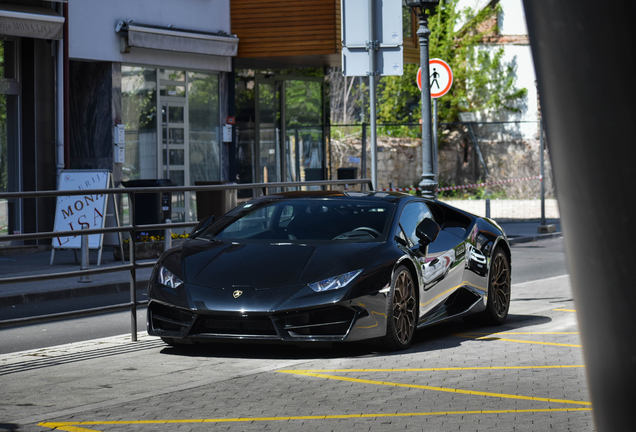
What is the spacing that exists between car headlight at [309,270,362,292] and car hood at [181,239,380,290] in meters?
0.04

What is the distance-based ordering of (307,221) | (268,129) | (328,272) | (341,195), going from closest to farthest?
(328,272) → (307,221) → (341,195) → (268,129)

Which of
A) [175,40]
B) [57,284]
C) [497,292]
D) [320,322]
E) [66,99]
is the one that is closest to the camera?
[320,322]

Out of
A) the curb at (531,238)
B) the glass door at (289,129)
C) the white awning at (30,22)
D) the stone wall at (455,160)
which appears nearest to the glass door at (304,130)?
the glass door at (289,129)

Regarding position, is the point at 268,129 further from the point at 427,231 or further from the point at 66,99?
the point at 427,231

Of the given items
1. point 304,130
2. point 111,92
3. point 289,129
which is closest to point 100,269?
point 111,92

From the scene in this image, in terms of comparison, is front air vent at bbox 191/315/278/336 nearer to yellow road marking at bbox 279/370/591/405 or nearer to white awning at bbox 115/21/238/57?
yellow road marking at bbox 279/370/591/405

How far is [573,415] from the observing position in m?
4.88

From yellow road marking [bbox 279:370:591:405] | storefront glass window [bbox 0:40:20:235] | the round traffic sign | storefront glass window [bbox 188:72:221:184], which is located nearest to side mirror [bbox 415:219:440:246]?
yellow road marking [bbox 279:370:591:405]

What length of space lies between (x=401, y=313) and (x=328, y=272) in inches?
27.6

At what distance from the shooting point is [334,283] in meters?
6.68

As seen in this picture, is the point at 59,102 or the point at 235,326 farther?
the point at 59,102

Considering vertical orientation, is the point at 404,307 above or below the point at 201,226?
below

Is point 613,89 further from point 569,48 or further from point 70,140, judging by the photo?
point 70,140

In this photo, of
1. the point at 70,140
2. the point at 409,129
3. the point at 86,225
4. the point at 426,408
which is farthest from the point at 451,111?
the point at 426,408
